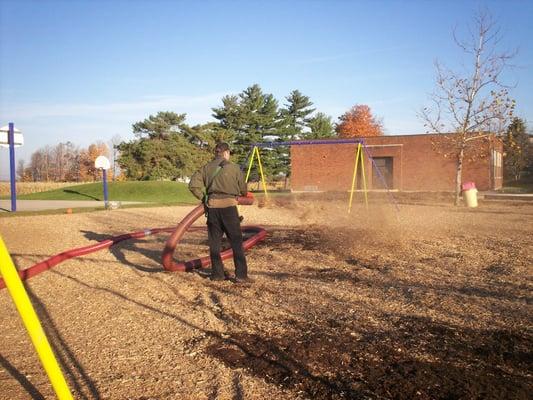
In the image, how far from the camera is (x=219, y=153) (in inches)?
249

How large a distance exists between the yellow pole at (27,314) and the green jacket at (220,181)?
3916 millimetres

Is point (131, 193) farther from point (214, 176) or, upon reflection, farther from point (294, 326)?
point (294, 326)

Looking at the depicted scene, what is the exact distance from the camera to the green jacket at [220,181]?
608 centimetres

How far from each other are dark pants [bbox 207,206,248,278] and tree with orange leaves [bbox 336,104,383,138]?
61.3m

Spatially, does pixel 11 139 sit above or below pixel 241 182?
above

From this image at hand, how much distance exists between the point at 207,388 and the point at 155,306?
7.21 ft

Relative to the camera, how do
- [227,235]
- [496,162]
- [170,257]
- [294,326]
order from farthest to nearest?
[496,162]
[170,257]
[227,235]
[294,326]

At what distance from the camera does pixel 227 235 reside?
20.3ft

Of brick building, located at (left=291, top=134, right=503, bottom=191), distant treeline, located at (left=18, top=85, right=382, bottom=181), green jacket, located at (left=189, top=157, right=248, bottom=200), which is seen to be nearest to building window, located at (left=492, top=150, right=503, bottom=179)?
brick building, located at (left=291, top=134, right=503, bottom=191)

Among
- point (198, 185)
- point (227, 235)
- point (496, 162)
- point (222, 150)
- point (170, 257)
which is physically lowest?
point (170, 257)

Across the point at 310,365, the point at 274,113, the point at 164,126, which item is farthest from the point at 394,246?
the point at 274,113

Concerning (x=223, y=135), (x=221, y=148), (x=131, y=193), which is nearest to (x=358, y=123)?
(x=223, y=135)

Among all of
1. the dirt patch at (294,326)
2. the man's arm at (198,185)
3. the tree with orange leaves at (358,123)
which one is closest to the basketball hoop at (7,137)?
the dirt patch at (294,326)

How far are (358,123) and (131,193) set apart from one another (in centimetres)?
4478
